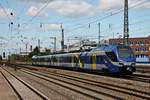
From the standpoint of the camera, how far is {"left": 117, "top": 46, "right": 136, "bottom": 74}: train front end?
3419 cm

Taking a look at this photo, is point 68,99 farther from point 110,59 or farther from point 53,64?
point 53,64

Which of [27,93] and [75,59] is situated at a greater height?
[75,59]

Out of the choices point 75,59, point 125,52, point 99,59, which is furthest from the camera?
point 75,59

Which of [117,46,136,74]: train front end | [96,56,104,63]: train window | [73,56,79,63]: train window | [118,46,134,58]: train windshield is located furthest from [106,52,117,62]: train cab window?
[73,56,79,63]: train window

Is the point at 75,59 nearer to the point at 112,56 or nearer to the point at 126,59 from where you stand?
the point at 112,56

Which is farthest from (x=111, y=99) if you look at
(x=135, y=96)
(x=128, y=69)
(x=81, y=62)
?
(x=81, y=62)

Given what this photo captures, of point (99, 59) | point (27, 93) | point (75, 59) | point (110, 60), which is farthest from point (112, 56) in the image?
point (75, 59)

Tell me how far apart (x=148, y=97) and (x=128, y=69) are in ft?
52.5

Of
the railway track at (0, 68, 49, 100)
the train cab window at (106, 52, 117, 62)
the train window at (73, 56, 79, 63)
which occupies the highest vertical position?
the train cab window at (106, 52, 117, 62)

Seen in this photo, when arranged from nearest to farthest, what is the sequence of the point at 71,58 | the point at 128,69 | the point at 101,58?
the point at 128,69 < the point at 101,58 < the point at 71,58

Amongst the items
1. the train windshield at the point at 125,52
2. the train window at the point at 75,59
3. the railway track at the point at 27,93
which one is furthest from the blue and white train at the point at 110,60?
the railway track at the point at 27,93

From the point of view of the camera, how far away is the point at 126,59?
115 ft

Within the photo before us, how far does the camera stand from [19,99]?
20266mm

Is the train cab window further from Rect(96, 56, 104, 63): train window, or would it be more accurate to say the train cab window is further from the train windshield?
Rect(96, 56, 104, 63): train window
